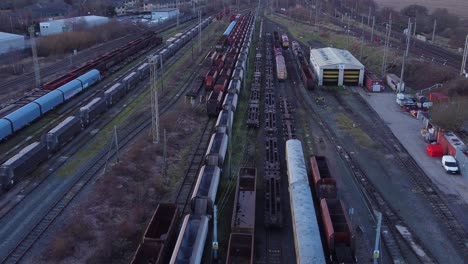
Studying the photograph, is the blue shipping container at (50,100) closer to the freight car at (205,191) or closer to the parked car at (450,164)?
the freight car at (205,191)

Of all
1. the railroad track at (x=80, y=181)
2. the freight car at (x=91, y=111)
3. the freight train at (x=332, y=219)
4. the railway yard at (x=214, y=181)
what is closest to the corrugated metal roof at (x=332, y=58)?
the railway yard at (x=214, y=181)

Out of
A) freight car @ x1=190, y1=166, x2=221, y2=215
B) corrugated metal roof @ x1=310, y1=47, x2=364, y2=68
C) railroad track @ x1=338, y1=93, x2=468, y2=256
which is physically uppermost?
corrugated metal roof @ x1=310, y1=47, x2=364, y2=68

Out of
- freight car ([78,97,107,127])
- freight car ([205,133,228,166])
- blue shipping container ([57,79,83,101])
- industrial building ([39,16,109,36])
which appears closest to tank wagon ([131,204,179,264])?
freight car ([205,133,228,166])

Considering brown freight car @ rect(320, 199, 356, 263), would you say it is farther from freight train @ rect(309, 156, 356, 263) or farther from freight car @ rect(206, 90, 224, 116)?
freight car @ rect(206, 90, 224, 116)

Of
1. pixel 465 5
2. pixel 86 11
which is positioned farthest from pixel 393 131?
pixel 465 5

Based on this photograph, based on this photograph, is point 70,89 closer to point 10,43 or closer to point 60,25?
point 10,43

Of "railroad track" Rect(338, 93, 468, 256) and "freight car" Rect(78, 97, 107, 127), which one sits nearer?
"railroad track" Rect(338, 93, 468, 256)
